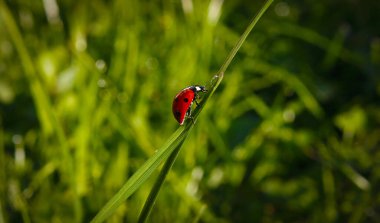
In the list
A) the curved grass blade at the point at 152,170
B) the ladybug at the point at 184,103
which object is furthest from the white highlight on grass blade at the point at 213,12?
the curved grass blade at the point at 152,170

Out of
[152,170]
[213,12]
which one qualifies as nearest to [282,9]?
[213,12]

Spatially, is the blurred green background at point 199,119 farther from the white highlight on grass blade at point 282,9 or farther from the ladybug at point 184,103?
the ladybug at point 184,103

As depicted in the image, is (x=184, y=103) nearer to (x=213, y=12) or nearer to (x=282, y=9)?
(x=213, y=12)

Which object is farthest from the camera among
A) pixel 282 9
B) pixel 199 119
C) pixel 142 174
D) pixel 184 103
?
pixel 282 9

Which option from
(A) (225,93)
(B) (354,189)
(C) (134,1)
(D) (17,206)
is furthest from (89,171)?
(C) (134,1)

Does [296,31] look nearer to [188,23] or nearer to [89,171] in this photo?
[188,23]
